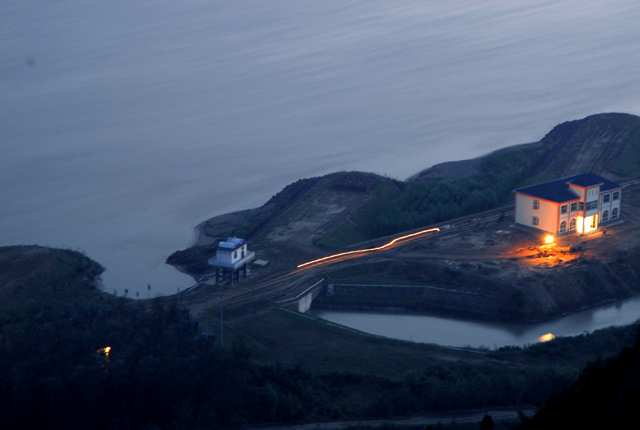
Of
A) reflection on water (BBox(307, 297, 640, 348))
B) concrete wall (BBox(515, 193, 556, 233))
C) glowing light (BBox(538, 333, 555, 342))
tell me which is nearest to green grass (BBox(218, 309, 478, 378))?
reflection on water (BBox(307, 297, 640, 348))

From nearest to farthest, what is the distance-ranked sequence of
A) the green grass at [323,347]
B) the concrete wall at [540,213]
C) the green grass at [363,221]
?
the green grass at [323,347] → the concrete wall at [540,213] → the green grass at [363,221]

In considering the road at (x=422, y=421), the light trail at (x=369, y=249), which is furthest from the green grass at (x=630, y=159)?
the road at (x=422, y=421)

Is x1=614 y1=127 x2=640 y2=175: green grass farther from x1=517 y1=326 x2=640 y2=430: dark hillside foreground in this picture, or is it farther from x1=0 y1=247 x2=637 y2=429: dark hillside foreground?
x1=517 y1=326 x2=640 y2=430: dark hillside foreground

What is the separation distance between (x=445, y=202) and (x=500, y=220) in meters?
2.50

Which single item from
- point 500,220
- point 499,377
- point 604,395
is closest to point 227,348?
point 499,377

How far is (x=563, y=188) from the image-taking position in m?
24.3

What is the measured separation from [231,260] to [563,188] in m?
9.95

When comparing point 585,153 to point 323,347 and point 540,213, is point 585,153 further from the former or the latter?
point 323,347

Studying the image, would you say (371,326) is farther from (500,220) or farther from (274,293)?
(500,220)

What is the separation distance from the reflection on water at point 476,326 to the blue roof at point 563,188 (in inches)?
145

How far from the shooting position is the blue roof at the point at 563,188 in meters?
23.9

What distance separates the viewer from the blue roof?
23859 mm

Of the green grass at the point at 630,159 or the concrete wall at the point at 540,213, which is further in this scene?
the green grass at the point at 630,159

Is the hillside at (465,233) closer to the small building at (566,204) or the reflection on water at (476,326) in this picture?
the reflection on water at (476,326)
